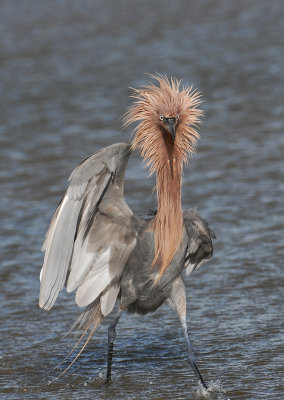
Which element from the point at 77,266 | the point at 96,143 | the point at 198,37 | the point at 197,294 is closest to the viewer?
the point at 77,266

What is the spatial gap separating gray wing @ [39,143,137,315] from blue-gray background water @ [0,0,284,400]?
2.30ft

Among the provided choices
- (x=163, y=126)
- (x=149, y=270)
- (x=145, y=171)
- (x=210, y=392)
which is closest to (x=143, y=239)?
(x=149, y=270)

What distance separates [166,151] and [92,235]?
790mm

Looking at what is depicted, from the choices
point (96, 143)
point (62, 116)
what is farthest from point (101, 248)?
point (62, 116)

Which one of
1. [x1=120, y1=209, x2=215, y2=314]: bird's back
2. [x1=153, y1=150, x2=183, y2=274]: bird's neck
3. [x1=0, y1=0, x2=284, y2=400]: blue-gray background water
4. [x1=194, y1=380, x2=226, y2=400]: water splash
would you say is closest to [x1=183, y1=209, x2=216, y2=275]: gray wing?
[x1=120, y1=209, x2=215, y2=314]: bird's back

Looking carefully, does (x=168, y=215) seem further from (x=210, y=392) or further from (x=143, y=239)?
(x=210, y=392)

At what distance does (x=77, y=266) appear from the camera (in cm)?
612

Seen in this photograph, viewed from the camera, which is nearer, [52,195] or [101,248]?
[101,248]

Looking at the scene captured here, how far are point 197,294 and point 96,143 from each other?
15.6ft

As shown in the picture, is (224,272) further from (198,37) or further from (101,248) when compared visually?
(198,37)

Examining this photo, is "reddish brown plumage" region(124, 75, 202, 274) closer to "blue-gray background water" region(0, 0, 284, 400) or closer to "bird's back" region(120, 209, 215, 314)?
"bird's back" region(120, 209, 215, 314)

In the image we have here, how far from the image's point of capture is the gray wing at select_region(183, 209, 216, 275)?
249 inches

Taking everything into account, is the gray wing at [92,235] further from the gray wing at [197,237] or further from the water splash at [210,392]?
the water splash at [210,392]

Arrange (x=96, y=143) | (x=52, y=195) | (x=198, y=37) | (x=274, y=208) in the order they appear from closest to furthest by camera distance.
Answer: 1. (x=274, y=208)
2. (x=52, y=195)
3. (x=96, y=143)
4. (x=198, y=37)
